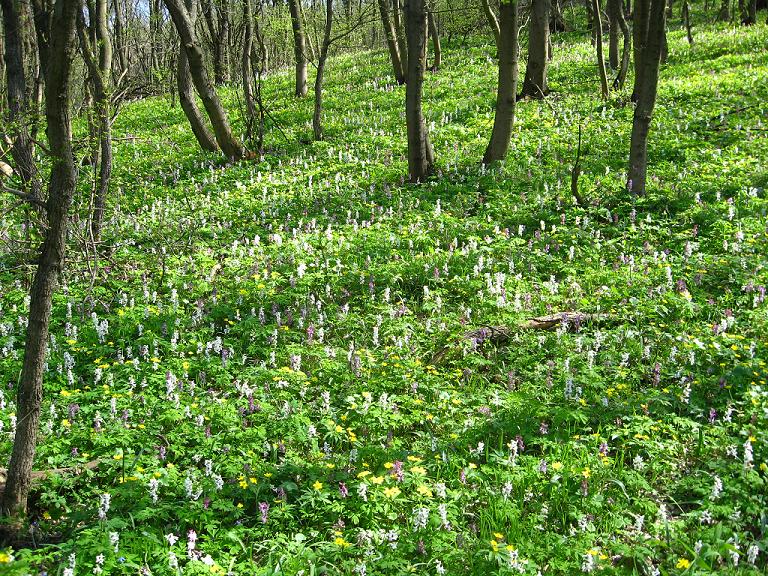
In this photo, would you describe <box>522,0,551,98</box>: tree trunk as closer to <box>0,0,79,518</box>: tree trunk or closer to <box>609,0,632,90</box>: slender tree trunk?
<box>609,0,632,90</box>: slender tree trunk

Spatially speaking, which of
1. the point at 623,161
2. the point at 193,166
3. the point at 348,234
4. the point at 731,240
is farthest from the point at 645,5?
the point at 193,166

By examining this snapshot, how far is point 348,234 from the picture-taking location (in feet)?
31.6

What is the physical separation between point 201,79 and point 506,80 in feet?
23.2

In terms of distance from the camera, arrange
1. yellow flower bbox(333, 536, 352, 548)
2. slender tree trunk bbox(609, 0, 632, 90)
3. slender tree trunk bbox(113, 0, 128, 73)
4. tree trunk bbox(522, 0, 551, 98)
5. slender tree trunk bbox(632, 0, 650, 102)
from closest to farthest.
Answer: yellow flower bbox(333, 536, 352, 548), slender tree trunk bbox(632, 0, 650, 102), slender tree trunk bbox(113, 0, 128, 73), tree trunk bbox(522, 0, 551, 98), slender tree trunk bbox(609, 0, 632, 90)

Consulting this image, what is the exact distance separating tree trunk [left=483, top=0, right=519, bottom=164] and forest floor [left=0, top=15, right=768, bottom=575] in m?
0.41

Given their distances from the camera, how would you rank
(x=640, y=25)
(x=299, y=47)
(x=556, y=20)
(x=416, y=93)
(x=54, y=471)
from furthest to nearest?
(x=556, y=20) → (x=299, y=47) → (x=640, y=25) → (x=416, y=93) → (x=54, y=471)

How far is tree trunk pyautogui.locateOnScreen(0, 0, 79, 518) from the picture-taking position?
401cm

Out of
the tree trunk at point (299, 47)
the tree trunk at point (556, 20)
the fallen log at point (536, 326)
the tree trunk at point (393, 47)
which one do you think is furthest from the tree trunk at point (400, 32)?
the fallen log at point (536, 326)

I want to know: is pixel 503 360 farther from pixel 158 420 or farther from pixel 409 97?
pixel 409 97

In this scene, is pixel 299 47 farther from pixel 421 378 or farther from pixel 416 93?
pixel 421 378

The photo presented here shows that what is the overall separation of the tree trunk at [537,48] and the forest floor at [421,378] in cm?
522

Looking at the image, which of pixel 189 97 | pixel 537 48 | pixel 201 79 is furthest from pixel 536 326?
pixel 537 48

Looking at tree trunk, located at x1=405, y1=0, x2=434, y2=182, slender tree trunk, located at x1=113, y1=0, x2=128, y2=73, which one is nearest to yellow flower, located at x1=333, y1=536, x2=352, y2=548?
tree trunk, located at x1=405, y1=0, x2=434, y2=182

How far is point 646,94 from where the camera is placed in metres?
9.23
